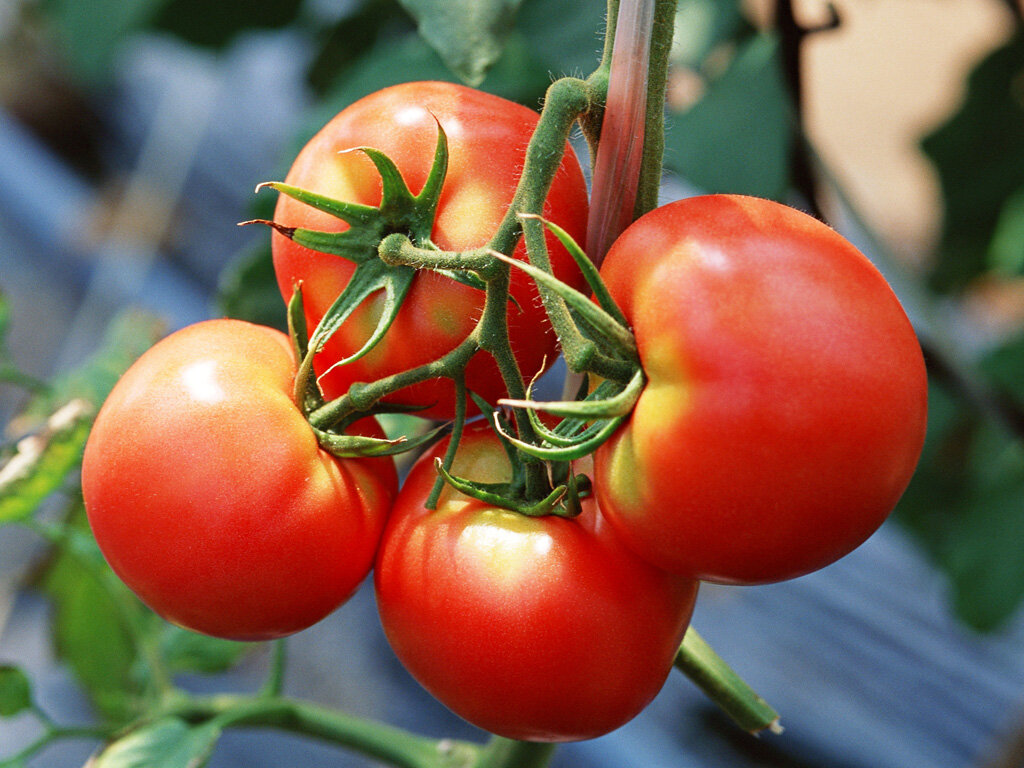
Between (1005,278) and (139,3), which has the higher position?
(139,3)

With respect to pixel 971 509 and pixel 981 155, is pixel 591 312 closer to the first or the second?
pixel 971 509

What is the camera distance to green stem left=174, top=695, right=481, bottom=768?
1.48 ft

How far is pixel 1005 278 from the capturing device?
0.87 meters

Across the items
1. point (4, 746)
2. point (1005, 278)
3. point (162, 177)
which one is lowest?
point (4, 746)

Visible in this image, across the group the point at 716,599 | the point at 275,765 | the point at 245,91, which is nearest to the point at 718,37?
the point at 716,599

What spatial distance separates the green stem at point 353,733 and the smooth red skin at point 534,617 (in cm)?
16

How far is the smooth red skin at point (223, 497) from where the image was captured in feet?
0.98

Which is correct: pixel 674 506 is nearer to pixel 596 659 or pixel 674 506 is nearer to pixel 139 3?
pixel 596 659

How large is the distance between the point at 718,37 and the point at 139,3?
0.41 metres

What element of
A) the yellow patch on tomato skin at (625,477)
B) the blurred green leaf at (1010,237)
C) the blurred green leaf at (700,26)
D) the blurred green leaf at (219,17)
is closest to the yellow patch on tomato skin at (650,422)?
the yellow patch on tomato skin at (625,477)

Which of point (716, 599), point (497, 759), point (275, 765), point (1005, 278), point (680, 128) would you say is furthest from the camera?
point (716, 599)

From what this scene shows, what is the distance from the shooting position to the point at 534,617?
11.4 inches

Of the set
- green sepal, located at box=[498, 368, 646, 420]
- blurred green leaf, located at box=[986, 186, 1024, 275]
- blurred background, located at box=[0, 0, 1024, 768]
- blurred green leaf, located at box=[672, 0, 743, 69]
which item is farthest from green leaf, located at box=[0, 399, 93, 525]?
blurred green leaf, located at box=[986, 186, 1024, 275]

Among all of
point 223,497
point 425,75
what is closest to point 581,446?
point 223,497
